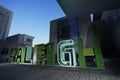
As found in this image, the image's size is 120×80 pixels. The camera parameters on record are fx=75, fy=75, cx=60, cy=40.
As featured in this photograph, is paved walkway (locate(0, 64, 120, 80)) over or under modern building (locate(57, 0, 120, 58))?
under

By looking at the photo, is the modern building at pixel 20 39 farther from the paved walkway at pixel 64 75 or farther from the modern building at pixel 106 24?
the paved walkway at pixel 64 75

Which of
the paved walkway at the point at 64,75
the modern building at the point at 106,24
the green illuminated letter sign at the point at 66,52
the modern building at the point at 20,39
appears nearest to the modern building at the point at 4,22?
the modern building at the point at 20,39

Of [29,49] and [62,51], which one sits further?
[29,49]

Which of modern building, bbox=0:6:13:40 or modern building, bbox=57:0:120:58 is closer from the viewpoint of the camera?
modern building, bbox=57:0:120:58

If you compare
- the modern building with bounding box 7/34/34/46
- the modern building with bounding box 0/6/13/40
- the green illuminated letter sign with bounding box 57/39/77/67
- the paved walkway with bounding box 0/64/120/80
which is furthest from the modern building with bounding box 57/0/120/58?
the modern building with bounding box 0/6/13/40

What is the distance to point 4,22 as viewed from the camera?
74.2 ft

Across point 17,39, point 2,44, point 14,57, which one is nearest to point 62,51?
point 14,57

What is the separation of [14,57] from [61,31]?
10.3 meters

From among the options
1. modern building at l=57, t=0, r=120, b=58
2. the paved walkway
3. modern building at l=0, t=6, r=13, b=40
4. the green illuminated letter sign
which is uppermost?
modern building at l=0, t=6, r=13, b=40

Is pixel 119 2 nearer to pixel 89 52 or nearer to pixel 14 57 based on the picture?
pixel 89 52

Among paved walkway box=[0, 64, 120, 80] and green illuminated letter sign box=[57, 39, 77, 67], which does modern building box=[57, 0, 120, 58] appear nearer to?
green illuminated letter sign box=[57, 39, 77, 67]

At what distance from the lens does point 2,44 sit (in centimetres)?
1614

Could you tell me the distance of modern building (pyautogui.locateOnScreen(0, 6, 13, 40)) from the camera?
870 inches

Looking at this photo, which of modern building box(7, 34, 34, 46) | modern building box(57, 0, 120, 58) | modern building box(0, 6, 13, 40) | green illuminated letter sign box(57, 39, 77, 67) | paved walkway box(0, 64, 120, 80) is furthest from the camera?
modern building box(0, 6, 13, 40)
